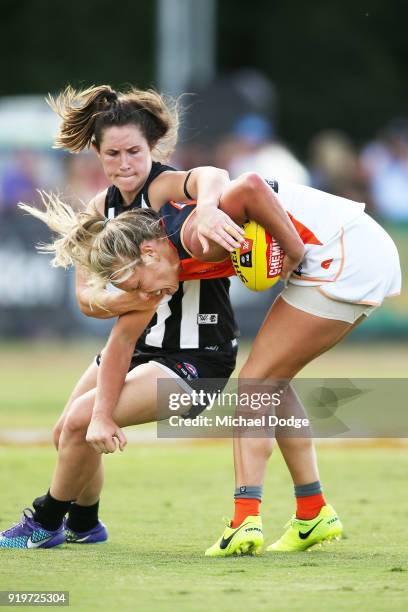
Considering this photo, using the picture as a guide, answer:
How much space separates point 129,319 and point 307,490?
3.93 ft

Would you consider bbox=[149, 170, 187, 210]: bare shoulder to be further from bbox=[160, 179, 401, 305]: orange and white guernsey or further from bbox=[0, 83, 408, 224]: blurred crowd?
bbox=[0, 83, 408, 224]: blurred crowd

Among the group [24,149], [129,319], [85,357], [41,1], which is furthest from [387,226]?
[41,1]

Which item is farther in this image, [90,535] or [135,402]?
[90,535]

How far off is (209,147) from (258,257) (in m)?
12.4

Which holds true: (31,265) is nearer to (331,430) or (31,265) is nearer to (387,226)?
(387,226)

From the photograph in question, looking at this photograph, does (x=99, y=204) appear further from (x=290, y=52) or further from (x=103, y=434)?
(x=290, y=52)

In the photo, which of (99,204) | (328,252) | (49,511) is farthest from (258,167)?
(49,511)

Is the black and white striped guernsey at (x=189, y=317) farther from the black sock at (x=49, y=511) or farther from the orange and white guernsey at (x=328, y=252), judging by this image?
the black sock at (x=49, y=511)

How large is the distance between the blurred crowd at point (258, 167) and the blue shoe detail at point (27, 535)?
921cm

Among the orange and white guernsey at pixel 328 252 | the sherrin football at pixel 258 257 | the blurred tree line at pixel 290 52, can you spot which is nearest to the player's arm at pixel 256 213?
the sherrin football at pixel 258 257

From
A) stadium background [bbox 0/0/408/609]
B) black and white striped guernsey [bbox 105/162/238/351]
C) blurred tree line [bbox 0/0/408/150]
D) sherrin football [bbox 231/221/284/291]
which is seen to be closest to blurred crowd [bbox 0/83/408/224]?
stadium background [bbox 0/0/408/609]

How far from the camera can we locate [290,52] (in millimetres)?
26750

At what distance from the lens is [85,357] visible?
50.4 feet

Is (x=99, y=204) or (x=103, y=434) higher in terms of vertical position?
(x=99, y=204)
